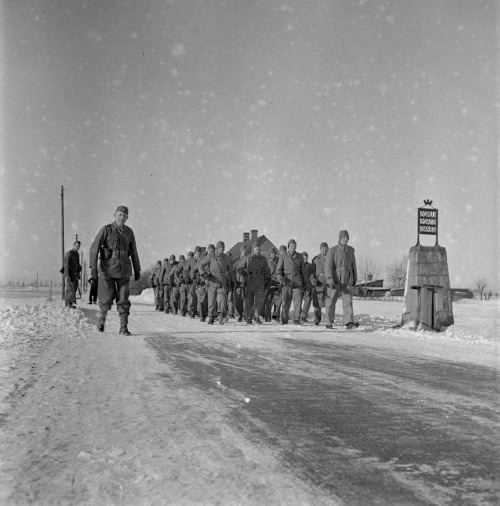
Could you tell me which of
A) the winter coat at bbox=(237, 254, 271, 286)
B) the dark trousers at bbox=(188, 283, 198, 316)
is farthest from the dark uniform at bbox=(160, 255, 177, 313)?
the winter coat at bbox=(237, 254, 271, 286)

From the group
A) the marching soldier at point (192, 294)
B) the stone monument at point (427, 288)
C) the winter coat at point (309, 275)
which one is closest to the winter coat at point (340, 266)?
the stone monument at point (427, 288)

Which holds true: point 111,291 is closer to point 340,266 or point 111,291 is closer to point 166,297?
point 340,266

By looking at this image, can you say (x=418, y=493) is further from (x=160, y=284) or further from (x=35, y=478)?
(x=160, y=284)

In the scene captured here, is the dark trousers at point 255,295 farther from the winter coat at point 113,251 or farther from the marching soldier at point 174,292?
the marching soldier at point 174,292

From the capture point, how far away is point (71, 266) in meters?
15.6

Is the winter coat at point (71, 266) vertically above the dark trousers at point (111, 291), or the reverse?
the winter coat at point (71, 266)

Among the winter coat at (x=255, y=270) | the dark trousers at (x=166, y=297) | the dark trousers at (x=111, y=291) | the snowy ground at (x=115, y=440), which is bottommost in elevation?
the dark trousers at (x=166, y=297)

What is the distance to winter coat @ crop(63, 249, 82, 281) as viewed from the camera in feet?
50.8

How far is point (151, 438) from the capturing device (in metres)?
2.33

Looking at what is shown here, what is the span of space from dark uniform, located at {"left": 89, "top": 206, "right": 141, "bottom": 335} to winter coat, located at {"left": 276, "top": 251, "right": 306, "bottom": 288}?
450 cm

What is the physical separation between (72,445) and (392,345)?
532cm

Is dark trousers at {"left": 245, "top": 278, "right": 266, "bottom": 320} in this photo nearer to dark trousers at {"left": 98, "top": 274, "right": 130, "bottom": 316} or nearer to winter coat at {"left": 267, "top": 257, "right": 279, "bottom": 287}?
winter coat at {"left": 267, "top": 257, "right": 279, "bottom": 287}

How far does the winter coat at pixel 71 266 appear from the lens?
15.5m

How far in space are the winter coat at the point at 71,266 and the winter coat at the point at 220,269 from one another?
195 inches
